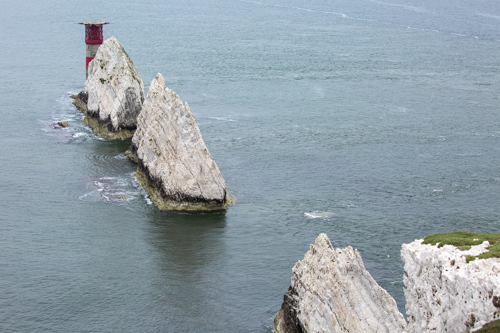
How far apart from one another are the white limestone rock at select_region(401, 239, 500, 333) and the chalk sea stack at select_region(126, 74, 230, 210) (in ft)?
145

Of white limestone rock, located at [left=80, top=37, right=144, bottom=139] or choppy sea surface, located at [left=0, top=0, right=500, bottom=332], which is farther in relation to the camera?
white limestone rock, located at [left=80, top=37, right=144, bottom=139]

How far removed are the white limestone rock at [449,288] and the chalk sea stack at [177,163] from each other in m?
44.2

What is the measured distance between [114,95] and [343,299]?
75295mm

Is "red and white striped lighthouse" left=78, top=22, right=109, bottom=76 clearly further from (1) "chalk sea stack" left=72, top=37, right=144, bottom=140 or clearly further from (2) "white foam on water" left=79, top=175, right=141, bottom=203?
(2) "white foam on water" left=79, top=175, right=141, bottom=203

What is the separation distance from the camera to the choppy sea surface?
61.4 m

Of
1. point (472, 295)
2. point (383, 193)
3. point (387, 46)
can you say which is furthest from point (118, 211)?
point (387, 46)

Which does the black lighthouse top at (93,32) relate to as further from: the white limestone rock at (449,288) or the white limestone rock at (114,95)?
the white limestone rock at (449,288)

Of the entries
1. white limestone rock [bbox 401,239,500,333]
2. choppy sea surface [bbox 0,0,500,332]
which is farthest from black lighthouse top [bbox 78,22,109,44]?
white limestone rock [bbox 401,239,500,333]

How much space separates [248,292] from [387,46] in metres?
153

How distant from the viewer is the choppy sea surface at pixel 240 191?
61.4m

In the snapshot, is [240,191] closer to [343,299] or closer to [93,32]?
[343,299]

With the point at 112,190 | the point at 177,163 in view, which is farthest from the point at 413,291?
the point at 112,190

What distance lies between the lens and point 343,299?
4853 centimetres

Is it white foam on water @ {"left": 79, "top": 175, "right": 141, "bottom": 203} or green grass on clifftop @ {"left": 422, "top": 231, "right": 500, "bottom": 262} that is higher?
green grass on clifftop @ {"left": 422, "top": 231, "right": 500, "bottom": 262}
